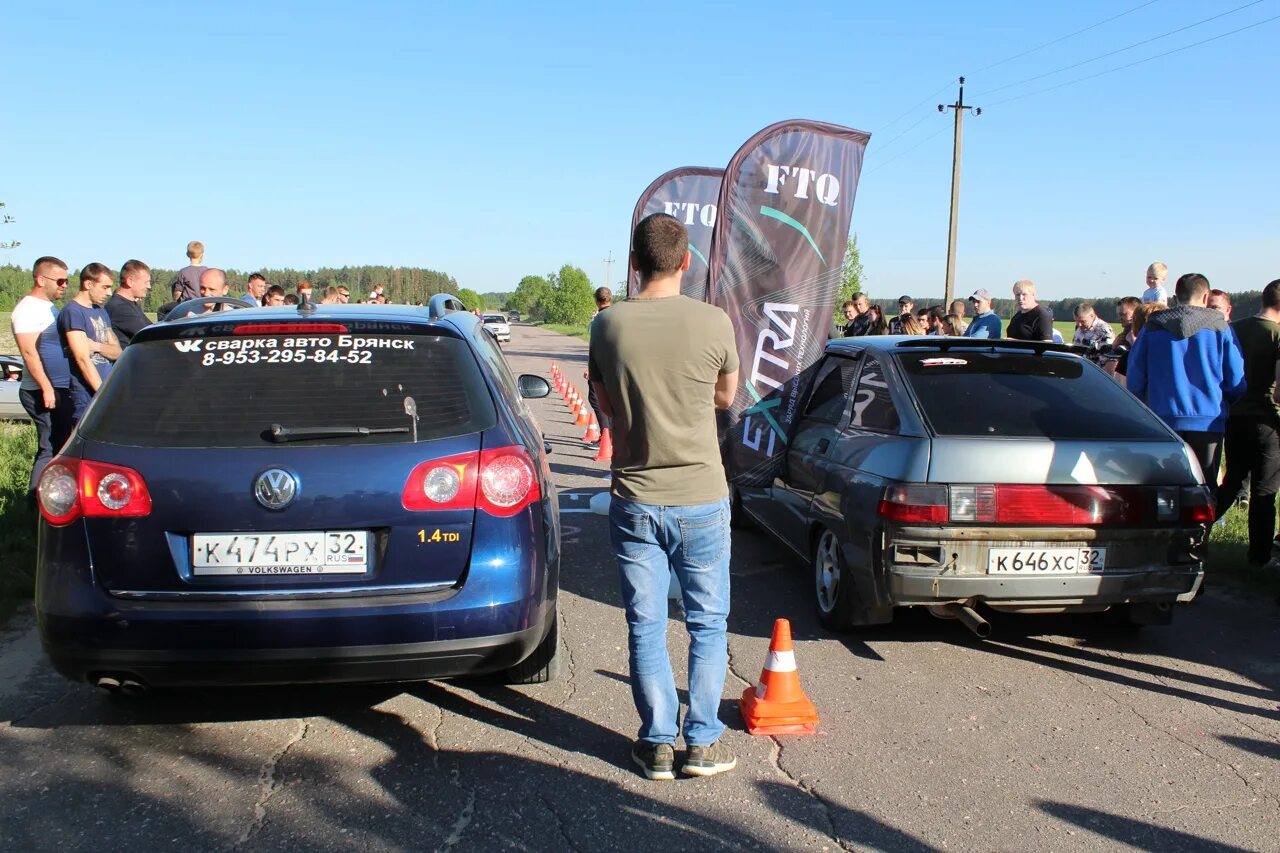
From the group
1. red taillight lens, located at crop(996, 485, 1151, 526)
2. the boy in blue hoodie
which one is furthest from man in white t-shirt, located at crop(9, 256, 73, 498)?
the boy in blue hoodie

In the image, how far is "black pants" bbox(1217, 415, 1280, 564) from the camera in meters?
6.22

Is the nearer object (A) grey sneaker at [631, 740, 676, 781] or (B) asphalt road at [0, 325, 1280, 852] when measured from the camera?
(B) asphalt road at [0, 325, 1280, 852]

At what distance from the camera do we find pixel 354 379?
3.58m

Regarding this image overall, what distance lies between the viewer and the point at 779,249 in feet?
22.2

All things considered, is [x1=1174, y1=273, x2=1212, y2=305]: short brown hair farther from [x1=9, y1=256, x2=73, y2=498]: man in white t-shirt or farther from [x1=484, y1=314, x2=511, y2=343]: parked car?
[x1=484, y1=314, x2=511, y2=343]: parked car

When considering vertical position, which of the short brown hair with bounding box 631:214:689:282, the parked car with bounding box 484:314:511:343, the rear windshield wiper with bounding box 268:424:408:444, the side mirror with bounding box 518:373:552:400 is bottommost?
the rear windshield wiper with bounding box 268:424:408:444

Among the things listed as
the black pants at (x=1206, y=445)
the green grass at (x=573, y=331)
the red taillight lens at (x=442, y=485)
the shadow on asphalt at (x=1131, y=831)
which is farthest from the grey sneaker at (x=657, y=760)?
the green grass at (x=573, y=331)

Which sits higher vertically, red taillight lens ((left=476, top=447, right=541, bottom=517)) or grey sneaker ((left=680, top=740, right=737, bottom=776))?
red taillight lens ((left=476, top=447, right=541, bottom=517))

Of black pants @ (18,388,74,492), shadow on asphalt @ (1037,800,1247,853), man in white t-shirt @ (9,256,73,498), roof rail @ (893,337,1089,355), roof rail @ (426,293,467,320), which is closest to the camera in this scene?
shadow on asphalt @ (1037,800,1247,853)

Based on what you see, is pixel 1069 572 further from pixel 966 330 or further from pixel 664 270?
pixel 966 330

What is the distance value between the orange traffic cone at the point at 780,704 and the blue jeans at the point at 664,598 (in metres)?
0.37

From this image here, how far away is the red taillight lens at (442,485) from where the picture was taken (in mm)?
3355

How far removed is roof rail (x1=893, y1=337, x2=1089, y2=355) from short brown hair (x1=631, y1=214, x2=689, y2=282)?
2.26 m

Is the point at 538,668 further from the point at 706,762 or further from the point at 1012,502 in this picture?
the point at 1012,502
